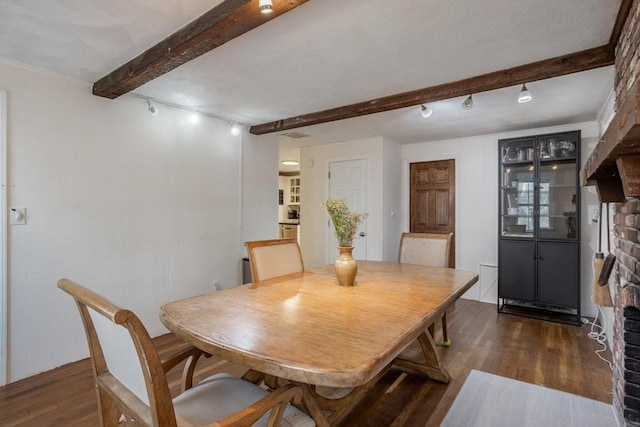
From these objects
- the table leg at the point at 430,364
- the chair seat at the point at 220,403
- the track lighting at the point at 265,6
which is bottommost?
the table leg at the point at 430,364

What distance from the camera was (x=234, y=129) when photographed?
3816 mm

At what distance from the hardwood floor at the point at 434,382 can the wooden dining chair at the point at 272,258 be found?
2.83 feet

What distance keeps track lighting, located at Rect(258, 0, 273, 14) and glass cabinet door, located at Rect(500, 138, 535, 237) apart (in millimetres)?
3543

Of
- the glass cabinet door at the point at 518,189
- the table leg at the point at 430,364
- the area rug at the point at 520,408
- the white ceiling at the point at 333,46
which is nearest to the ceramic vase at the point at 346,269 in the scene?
the table leg at the point at 430,364

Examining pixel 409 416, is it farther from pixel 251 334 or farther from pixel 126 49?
pixel 126 49

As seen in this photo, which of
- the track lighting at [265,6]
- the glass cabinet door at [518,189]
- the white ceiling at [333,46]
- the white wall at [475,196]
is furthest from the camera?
the white wall at [475,196]

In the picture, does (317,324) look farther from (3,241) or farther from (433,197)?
(433,197)

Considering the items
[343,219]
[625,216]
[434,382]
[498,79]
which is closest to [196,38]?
[343,219]

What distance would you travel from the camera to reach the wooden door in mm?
4824

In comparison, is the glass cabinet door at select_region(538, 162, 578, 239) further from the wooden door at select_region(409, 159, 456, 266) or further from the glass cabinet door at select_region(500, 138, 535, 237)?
the wooden door at select_region(409, 159, 456, 266)

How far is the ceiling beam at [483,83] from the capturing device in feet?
7.04

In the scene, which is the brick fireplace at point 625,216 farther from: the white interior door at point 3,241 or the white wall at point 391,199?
the white interior door at point 3,241

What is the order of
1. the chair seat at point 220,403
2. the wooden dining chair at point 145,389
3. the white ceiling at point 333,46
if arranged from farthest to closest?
the white ceiling at point 333,46 → the chair seat at point 220,403 → the wooden dining chair at point 145,389

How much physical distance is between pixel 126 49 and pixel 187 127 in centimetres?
133
